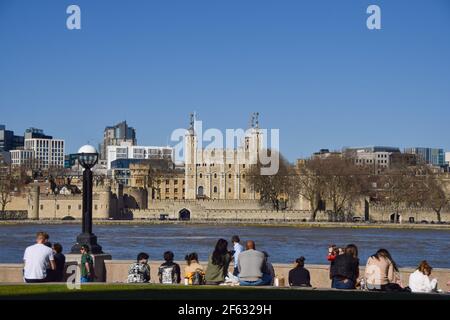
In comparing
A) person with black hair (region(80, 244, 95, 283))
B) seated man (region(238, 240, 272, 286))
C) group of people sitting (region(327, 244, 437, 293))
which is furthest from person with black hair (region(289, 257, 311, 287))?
person with black hair (region(80, 244, 95, 283))

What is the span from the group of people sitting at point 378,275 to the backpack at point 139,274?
108 inches

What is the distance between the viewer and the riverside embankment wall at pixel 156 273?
1456 cm

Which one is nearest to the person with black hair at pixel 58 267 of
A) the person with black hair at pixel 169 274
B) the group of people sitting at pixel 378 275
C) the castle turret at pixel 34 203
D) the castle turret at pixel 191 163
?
the person with black hair at pixel 169 274

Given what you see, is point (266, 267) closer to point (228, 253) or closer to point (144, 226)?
point (228, 253)

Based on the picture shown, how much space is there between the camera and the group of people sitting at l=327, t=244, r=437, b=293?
41.9 feet

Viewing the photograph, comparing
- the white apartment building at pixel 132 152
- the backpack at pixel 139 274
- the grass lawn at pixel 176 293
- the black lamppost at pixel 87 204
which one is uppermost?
the white apartment building at pixel 132 152

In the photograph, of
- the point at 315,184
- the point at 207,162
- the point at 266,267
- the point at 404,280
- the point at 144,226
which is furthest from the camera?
the point at 207,162

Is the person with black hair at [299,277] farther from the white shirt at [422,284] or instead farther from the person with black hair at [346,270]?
the white shirt at [422,284]

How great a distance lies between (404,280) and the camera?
47.8 ft

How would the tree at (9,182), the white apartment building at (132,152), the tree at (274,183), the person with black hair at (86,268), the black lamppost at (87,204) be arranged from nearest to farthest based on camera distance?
the person with black hair at (86,268) → the black lamppost at (87,204) → the tree at (9,182) → the tree at (274,183) → the white apartment building at (132,152)

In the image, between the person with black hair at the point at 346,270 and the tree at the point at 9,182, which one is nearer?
the person with black hair at the point at 346,270

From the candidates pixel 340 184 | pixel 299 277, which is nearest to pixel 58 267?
pixel 299 277

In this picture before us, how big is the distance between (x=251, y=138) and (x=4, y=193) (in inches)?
1179
